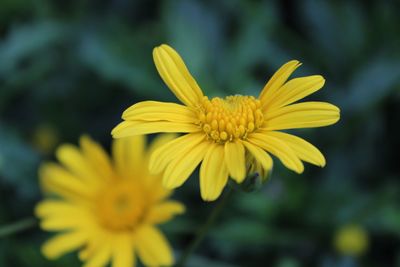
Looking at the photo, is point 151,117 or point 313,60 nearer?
point 151,117

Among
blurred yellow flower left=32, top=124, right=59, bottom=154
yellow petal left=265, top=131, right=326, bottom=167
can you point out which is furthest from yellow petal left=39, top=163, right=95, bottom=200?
yellow petal left=265, top=131, right=326, bottom=167

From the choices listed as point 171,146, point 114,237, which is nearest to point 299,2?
point 114,237

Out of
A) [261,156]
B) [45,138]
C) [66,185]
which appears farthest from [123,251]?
[45,138]

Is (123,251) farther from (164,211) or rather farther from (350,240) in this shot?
(350,240)

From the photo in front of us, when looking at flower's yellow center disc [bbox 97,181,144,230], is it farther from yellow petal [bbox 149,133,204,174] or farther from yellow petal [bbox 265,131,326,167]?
yellow petal [bbox 265,131,326,167]

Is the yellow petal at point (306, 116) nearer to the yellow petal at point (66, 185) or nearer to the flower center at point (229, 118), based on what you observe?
the flower center at point (229, 118)

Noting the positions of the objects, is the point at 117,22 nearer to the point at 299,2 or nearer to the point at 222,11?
the point at 222,11
